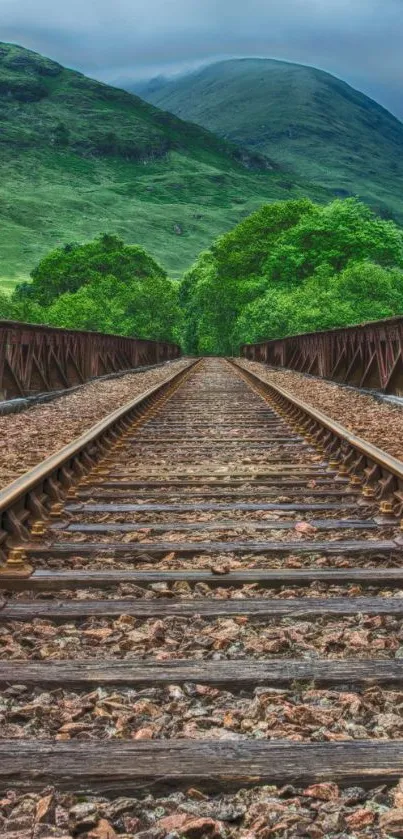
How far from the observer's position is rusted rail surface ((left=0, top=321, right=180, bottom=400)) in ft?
47.5

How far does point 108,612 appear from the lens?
366 cm

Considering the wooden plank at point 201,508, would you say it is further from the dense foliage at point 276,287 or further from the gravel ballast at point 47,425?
the dense foliage at point 276,287

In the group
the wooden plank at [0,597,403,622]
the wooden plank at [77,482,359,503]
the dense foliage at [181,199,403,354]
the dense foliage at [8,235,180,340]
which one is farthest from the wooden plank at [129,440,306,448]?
the dense foliage at [8,235,180,340]

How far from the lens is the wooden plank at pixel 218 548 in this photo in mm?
4637

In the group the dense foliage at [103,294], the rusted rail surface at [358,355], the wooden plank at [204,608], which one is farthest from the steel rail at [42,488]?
the dense foliage at [103,294]

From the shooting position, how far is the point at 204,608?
3719 millimetres

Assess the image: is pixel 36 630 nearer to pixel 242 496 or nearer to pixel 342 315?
pixel 242 496

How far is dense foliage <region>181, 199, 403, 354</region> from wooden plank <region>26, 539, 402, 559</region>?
3293 cm

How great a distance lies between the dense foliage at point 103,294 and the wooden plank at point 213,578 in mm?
44745

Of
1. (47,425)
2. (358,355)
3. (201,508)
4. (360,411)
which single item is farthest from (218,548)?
(358,355)

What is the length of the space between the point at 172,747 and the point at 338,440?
6248 mm

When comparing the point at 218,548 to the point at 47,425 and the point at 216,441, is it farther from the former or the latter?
the point at 47,425

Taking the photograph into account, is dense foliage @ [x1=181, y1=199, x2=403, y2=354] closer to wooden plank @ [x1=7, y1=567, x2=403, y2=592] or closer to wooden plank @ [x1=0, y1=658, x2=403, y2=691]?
wooden plank @ [x1=7, y1=567, x2=403, y2=592]

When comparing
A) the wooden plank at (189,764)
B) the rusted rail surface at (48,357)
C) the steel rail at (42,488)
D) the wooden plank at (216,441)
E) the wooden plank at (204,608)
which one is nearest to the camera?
the wooden plank at (189,764)
